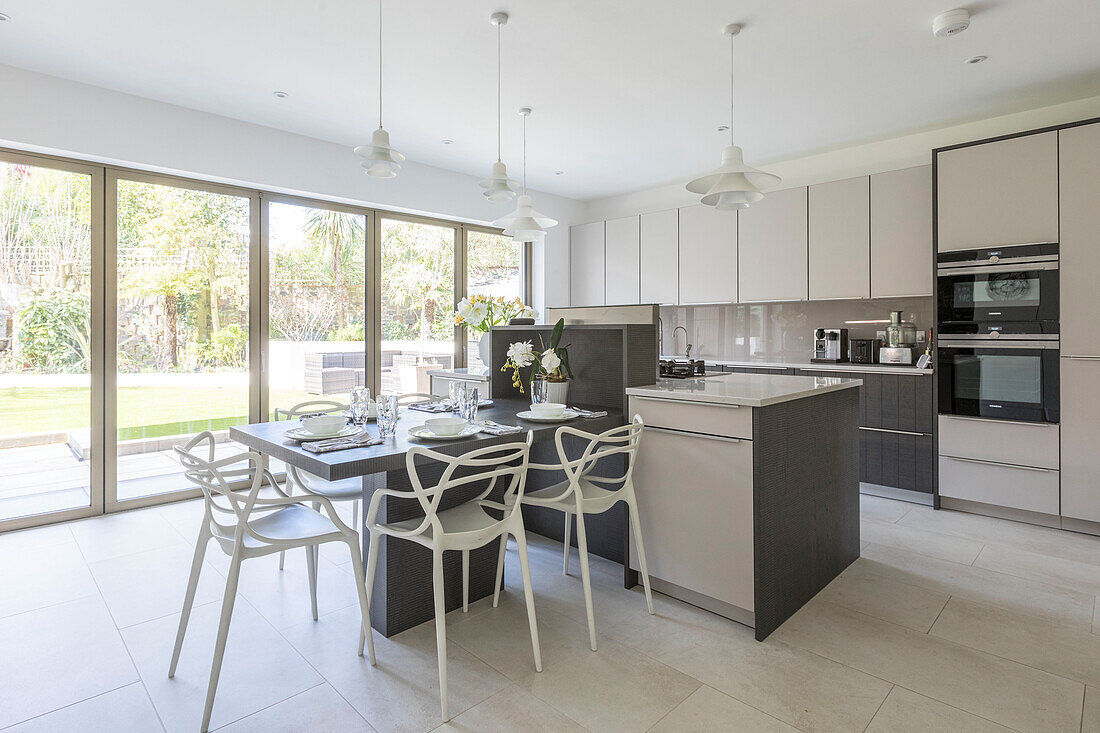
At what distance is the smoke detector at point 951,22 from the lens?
268 centimetres

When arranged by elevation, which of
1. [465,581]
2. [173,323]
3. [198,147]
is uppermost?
[198,147]

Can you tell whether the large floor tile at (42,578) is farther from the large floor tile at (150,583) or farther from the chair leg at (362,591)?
the chair leg at (362,591)

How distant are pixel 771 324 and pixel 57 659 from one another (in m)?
5.16

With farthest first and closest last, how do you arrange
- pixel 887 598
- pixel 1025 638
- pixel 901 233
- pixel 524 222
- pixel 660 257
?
pixel 660 257, pixel 901 233, pixel 524 222, pixel 887 598, pixel 1025 638

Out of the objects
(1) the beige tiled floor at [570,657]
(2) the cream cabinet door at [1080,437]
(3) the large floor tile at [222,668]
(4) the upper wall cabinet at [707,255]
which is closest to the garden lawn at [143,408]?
(1) the beige tiled floor at [570,657]

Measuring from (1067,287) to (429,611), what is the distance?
388 centimetres

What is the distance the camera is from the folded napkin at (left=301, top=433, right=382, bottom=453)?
74.4 inches

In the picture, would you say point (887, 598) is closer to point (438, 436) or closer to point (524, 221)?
point (438, 436)

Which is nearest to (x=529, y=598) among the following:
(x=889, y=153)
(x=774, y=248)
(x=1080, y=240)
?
(x=1080, y=240)

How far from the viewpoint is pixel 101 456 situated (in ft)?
12.3

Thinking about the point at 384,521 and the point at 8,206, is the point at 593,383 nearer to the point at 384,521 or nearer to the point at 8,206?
the point at 384,521

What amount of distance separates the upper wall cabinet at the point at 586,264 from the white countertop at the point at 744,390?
3.36 meters

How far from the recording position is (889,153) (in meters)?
4.52

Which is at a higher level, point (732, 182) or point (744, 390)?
point (732, 182)
